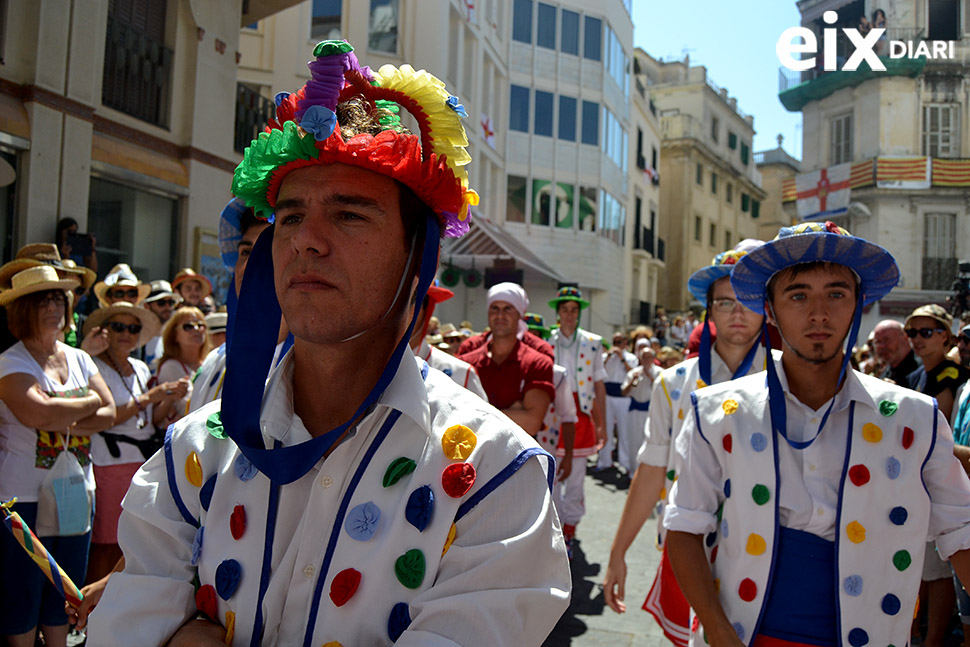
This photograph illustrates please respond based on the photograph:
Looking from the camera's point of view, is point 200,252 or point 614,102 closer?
point 200,252

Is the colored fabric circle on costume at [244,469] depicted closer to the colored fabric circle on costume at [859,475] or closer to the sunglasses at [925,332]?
the colored fabric circle on costume at [859,475]

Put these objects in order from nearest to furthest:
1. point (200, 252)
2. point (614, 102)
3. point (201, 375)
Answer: point (201, 375)
point (200, 252)
point (614, 102)

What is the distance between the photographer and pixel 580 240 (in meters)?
29.4

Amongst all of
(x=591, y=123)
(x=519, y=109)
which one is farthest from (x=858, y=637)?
(x=591, y=123)

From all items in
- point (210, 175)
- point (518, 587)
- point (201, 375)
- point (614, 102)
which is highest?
point (614, 102)

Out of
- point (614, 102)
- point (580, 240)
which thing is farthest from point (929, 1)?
point (580, 240)

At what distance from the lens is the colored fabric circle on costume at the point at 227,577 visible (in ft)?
5.42

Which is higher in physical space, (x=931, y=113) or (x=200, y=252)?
(x=931, y=113)

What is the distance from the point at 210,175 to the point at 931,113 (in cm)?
2991

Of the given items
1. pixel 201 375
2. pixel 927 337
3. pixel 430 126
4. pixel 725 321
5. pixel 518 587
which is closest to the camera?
pixel 518 587

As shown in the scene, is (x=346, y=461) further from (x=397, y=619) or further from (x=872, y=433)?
(x=872, y=433)

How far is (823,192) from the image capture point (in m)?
33.2

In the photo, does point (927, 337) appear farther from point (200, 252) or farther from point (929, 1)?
point (929, 1)

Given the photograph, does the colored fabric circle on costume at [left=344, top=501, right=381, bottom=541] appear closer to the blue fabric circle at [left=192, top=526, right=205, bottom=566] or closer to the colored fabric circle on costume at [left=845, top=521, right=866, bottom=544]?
the blue fabric circle at [left=192, top=526, right=205, bottom=566]
